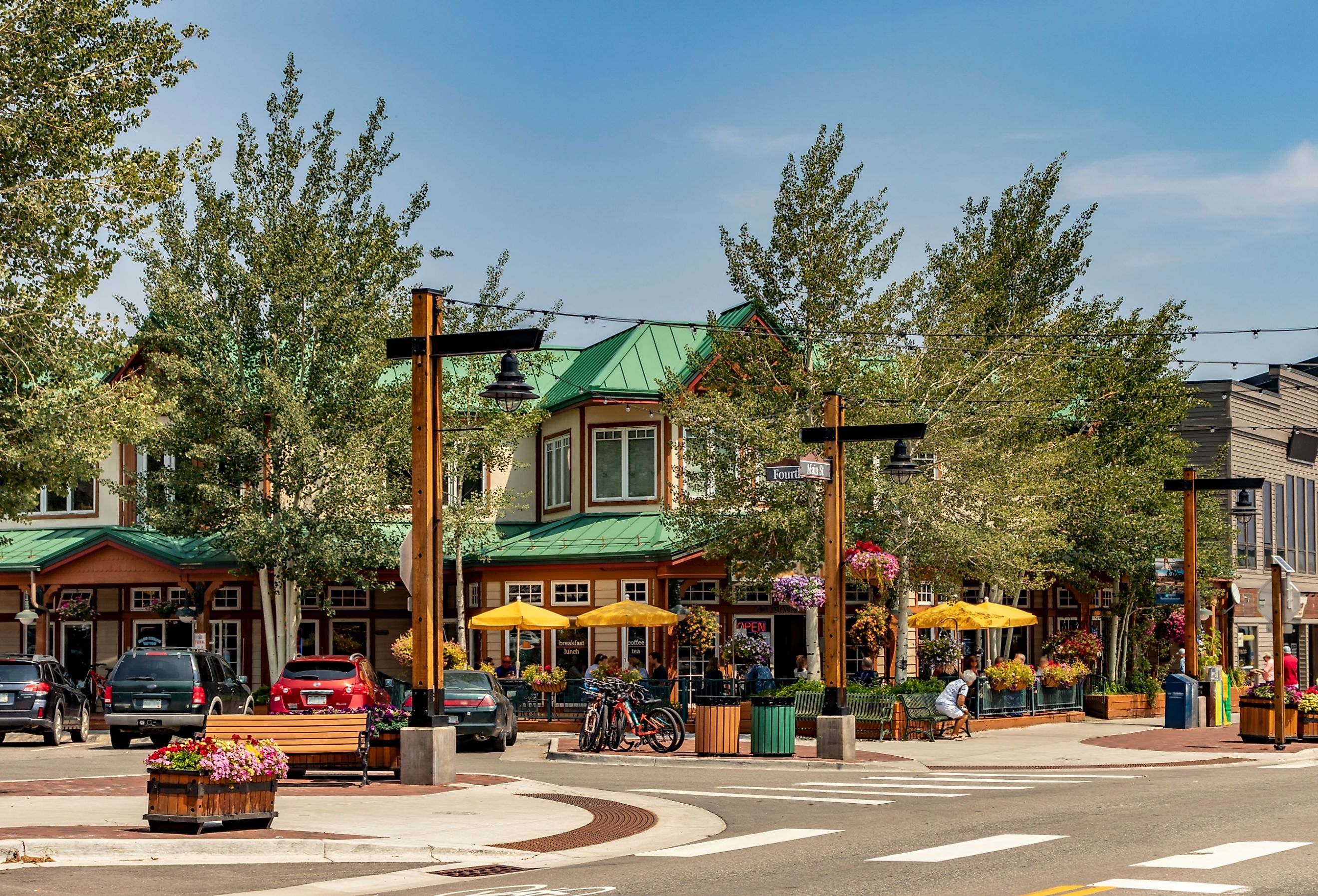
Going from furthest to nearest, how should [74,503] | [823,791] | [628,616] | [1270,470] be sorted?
[1270,470] → [74,503] → [628,616] → [823,791]

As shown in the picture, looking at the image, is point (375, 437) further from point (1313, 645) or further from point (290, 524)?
point (1313, 645)

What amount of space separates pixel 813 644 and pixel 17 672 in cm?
1562

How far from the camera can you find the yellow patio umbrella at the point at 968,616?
33.9 metres

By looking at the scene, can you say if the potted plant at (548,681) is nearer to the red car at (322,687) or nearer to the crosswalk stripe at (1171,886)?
the red car at (322,687)

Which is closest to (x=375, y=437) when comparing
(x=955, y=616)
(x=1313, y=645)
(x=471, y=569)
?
(x=471, y=569)

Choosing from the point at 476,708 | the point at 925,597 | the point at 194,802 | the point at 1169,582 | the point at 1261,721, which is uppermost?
the point at 1169,582

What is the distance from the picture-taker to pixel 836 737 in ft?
78.7

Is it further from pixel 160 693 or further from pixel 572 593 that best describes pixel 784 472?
pixel 572 593

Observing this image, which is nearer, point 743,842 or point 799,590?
point 743,842

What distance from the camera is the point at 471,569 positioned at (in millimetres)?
39844

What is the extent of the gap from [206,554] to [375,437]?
611cm

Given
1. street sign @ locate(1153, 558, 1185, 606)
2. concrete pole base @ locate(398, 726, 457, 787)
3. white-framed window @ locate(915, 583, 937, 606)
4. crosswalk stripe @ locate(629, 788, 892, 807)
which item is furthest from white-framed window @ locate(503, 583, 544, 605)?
concrete pole base @ locate(398, 726, 457, 787)

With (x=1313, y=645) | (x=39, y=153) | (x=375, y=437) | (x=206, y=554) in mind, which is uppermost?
(x=39, y=153)

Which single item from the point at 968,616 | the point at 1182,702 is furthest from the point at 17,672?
the point at 1182,702
